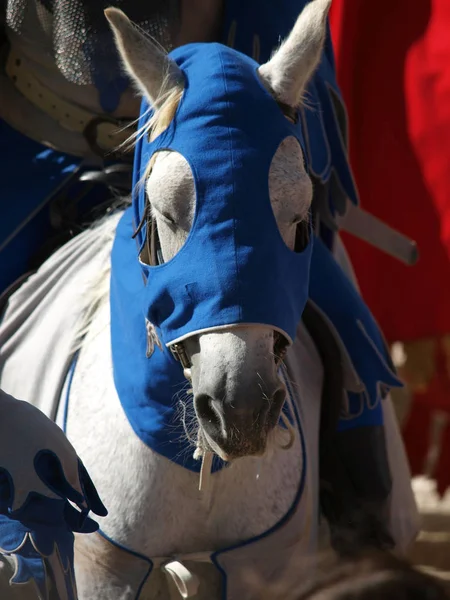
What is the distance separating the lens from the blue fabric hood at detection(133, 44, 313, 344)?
53.1 inches

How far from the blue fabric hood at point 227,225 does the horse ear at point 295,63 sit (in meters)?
0.03

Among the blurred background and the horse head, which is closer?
the horse head

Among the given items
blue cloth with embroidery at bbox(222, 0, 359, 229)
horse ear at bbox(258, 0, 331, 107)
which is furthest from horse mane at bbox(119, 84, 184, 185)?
blue cloth with embroidery at bbox(222, 0, 359, 229)

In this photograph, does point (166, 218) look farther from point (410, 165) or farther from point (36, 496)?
point (410, 165)

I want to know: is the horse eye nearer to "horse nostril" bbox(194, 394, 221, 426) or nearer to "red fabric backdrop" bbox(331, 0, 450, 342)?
"horse nostril" bbox(194, 394, 221, 426)

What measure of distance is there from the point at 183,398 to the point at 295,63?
505mm

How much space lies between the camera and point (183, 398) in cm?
154

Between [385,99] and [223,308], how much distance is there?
2.50 m

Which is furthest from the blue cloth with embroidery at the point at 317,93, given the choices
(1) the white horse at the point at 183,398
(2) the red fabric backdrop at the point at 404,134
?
(2) the red fabric backdrop at the point at 404,134

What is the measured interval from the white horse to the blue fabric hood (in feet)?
0.07

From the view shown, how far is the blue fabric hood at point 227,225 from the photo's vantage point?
4.42 feet

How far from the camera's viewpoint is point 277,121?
56.7 inches

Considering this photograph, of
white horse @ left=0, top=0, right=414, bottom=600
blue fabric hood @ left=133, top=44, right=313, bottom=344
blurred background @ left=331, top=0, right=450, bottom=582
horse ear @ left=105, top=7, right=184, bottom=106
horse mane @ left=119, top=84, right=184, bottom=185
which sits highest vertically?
horse ear @ left=105, top=7, right=184, bottom=106

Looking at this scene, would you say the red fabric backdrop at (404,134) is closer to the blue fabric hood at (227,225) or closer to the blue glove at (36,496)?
the blue fabric hood at (227,225)
